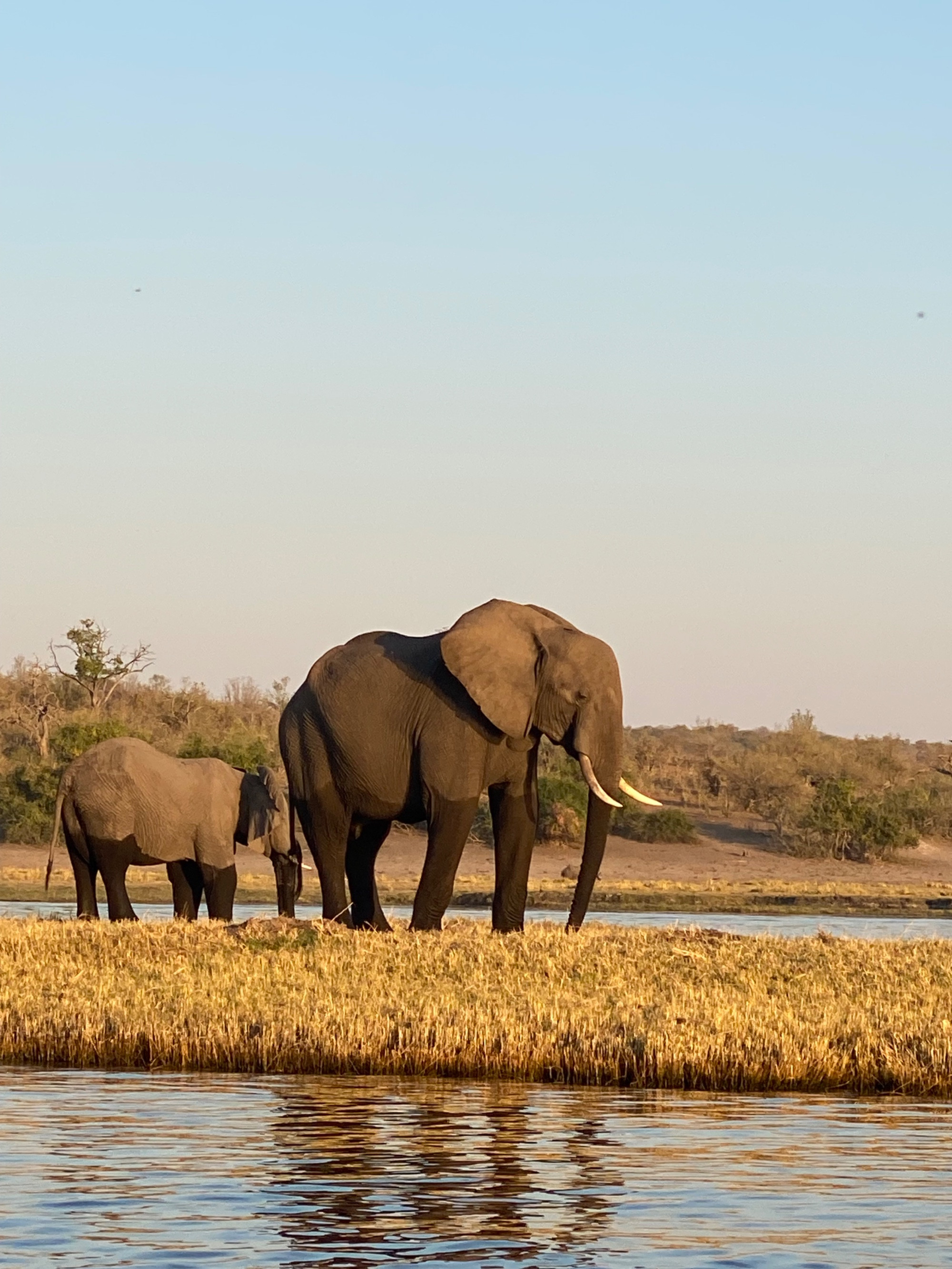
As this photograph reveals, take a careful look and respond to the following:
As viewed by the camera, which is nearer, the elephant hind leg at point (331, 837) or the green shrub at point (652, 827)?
the elephant hind leg at point (331, 837)

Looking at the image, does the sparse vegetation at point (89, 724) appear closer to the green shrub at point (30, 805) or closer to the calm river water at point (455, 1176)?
the green shrub at point (30, 805)

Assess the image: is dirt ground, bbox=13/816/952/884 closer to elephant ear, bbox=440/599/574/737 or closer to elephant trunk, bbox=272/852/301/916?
elephant trunk, bbox=272/852/301/916

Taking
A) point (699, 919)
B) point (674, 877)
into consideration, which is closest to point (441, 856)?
point (699, 919)

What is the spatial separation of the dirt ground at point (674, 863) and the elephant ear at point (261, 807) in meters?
17.9

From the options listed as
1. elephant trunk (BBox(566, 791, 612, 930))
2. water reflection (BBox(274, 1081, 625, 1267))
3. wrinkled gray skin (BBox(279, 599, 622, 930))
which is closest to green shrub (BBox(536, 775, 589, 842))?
wrinkled gray skin (BBox(279, 599, 622, 930))

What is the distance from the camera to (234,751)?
51062 mm

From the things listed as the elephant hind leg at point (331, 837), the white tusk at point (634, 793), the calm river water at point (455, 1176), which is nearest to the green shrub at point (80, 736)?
the elephant hind leg at point (331, 837)

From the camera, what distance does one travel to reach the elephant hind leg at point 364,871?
71.7 ft

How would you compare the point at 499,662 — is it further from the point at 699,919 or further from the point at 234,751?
the point at 234,751

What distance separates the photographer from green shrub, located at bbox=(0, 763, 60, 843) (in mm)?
48281

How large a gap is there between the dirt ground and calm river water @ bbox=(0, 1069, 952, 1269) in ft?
99.6

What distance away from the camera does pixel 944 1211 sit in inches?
422

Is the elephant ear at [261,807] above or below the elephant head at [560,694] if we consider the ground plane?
below

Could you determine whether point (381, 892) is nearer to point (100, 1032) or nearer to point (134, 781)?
point (134, 781)
